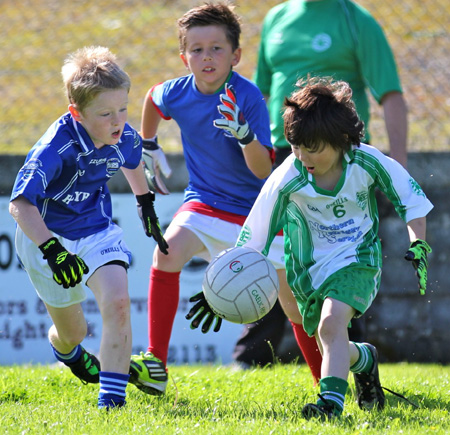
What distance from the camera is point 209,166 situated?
5.32 metres

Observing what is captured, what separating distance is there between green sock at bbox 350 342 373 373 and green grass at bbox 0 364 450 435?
197 millimetres

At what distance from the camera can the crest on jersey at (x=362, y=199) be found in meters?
4.34

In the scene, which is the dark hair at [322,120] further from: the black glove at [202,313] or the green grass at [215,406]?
the green grass at [215,406]

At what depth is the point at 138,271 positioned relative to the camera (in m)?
7.45

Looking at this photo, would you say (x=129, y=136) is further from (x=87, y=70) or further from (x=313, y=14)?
(x=313, y=14)

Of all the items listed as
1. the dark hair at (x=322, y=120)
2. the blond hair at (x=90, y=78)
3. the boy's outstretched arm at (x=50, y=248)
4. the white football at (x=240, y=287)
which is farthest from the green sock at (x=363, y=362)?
the blond hair at (x=90, y=78)

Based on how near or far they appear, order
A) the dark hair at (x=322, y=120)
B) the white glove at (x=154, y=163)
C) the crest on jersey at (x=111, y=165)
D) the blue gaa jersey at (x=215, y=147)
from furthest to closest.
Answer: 1. the white glove at (x=154, y=163)
2. the blue gaa jersey at (x=215, y=147)
3. the crest on jersey at (x=111, y=165)
4. the dark hair at (x=322, y=120)

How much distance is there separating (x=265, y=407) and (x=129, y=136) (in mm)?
1642

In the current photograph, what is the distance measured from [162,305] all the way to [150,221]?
52 cm

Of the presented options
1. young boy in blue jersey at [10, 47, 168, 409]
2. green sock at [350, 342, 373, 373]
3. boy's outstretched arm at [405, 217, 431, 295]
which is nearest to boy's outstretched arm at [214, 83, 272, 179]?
Answer: young boy in blue jersey at [10, 47, 168, 409]

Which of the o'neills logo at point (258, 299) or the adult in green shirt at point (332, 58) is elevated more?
the adult in green shirt at point (332, 58)

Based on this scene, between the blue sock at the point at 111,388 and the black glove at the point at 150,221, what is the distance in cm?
97

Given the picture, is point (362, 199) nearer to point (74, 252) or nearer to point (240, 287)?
point (240, 287)

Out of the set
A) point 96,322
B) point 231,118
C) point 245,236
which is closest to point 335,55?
point 231,118
